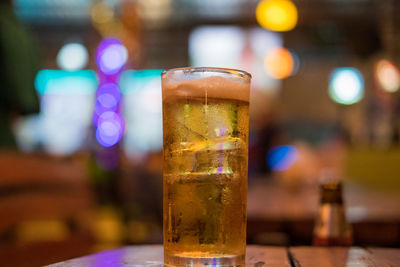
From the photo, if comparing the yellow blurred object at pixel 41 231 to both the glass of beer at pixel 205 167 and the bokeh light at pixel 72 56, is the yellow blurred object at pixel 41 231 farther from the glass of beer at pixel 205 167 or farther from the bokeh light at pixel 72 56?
the bokeh light at pixel 72 56

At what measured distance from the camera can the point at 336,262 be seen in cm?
89

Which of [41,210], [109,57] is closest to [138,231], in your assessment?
[109,57]

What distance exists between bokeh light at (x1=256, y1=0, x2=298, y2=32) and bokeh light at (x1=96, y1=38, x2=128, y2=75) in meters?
3.92

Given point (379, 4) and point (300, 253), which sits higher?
point (379, 4)

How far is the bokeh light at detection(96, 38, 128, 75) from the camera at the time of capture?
9078 millimetres

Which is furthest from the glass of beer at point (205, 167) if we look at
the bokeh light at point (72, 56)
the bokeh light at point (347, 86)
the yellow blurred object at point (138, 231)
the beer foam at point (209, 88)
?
the bokeh light at point (72, 56)

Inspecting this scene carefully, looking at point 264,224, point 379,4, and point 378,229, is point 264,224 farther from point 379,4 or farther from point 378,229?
point 379,4

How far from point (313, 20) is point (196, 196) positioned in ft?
27.9

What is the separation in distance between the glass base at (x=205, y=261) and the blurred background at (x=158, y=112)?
136cm

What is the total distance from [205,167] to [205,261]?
161 millimetres

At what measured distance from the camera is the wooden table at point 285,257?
2.88ft

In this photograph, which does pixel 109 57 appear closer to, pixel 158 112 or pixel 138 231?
pixel 158 112

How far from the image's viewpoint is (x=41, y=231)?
2262 mm

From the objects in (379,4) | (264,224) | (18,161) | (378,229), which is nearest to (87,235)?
(18,161)
